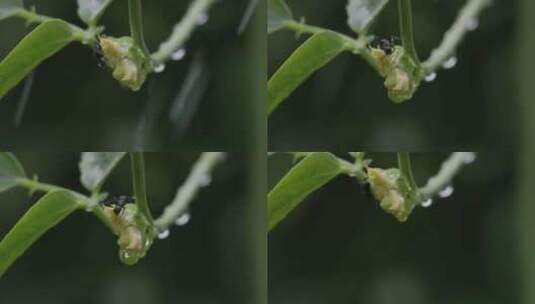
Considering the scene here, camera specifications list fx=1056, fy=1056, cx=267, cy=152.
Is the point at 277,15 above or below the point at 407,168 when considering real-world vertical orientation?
above

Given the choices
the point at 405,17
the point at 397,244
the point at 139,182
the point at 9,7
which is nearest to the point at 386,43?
the point at 405,17

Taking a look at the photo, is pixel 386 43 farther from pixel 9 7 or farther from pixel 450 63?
pixel 9 7

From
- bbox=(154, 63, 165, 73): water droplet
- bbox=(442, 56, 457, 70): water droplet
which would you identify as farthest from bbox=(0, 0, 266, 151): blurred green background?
bbox=(442, 56, 457, 70): water droplet

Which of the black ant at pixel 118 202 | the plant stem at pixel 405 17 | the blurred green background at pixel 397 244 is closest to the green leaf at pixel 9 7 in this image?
the black ant at pixel 118 202

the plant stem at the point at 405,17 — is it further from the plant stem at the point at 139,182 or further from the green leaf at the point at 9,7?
the green leaf at the point at 9,7

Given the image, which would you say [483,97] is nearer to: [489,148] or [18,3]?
[489,148]

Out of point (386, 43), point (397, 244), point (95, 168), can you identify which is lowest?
point (397, 244)

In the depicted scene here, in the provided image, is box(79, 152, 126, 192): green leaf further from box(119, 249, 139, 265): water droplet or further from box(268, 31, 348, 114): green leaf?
box(268, 31, 348, 114): green leaf
